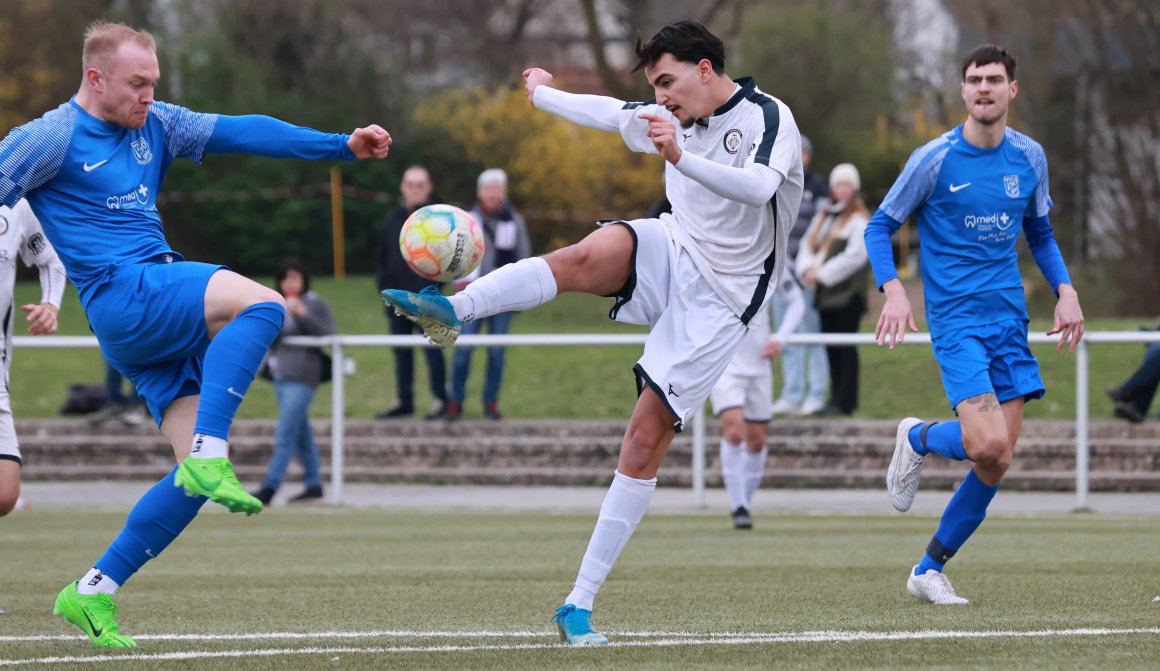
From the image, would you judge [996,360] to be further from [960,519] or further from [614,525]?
[614,525]

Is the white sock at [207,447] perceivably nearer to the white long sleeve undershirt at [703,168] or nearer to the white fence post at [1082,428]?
the white long sleeve undershirt at [703,168]

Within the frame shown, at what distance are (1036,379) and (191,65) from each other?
34.4 metres

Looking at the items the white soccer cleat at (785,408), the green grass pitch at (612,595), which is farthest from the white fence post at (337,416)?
the white soccer cleat at (785,408)

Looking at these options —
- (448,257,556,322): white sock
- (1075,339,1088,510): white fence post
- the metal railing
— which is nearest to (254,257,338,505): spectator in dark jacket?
the metal railing

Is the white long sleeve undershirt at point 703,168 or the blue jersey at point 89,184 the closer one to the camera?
the white long sleeve undershirt at point 703,168

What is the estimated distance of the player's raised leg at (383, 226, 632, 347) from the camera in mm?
5410

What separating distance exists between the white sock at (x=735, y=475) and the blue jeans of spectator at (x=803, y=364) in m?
4.05

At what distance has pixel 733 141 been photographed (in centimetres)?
609

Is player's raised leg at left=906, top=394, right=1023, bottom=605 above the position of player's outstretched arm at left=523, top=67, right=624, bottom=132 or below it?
below

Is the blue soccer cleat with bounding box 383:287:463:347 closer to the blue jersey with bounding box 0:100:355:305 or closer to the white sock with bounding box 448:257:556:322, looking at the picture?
the white sock with bounding box 448:257:556:322

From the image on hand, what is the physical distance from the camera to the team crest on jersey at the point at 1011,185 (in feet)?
23.2

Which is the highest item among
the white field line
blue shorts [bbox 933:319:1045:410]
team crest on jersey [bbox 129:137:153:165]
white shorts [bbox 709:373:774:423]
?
team crest on jersey [bbox 129:137:153:165]

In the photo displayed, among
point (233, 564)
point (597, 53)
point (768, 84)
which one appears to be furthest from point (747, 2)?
point (233, 564)

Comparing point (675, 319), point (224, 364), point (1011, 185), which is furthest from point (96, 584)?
point (1011, 185)
